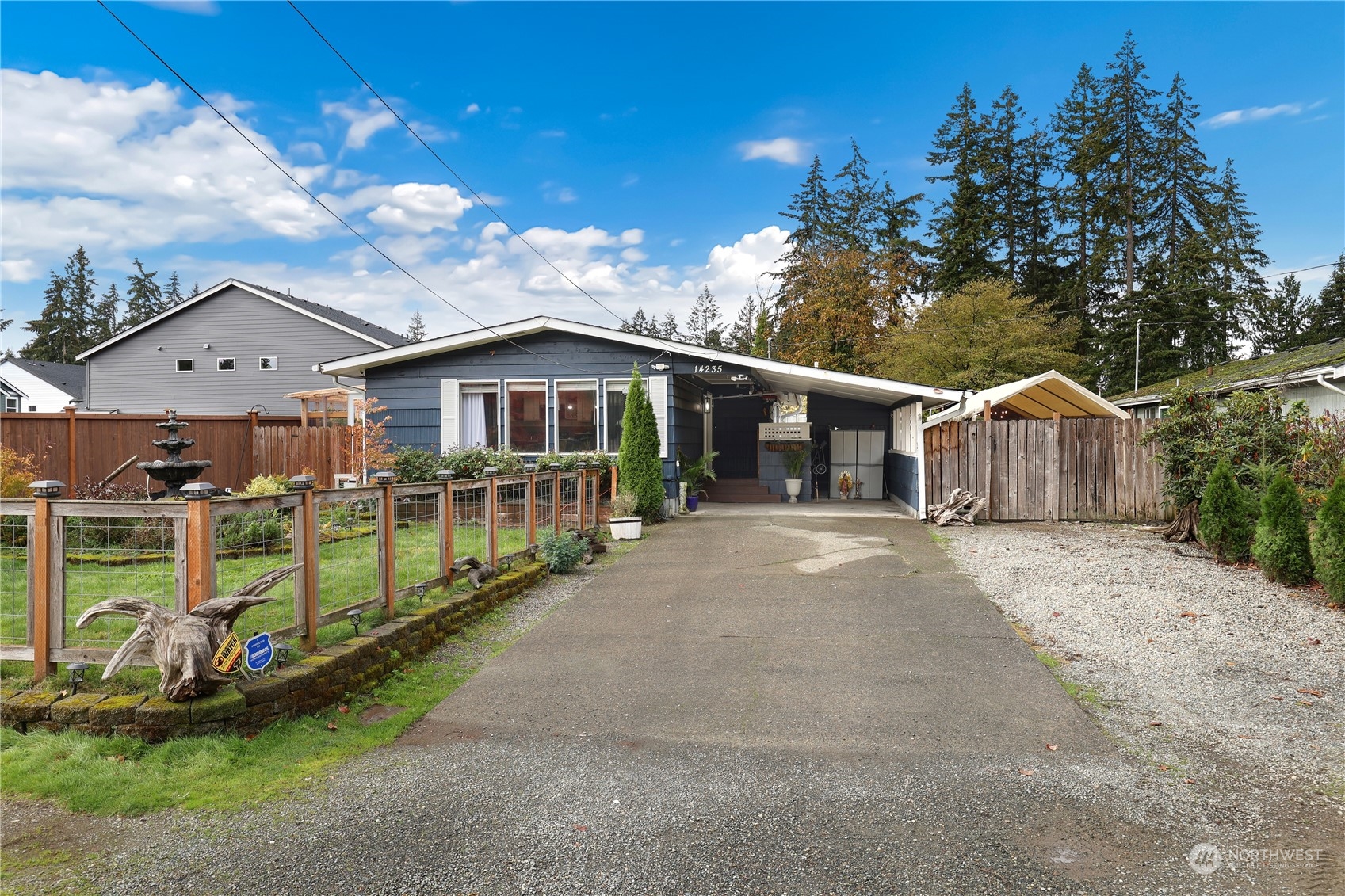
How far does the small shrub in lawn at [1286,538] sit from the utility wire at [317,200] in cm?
912

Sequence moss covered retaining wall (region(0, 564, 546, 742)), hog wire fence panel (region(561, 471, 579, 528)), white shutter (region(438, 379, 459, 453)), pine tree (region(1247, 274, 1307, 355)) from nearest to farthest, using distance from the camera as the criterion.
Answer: moss covered retaining wall (region(0, 564, 546, 742))
hog wire fence panel (region(561, 471, 579, 528))
white shutter (region(438, 379, 459, 453))
pine tree (region(1247, 274, 1307, 355))

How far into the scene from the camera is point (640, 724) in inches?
152

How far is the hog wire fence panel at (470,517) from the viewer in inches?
261

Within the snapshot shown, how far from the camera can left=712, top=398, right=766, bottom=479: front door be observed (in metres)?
19.8

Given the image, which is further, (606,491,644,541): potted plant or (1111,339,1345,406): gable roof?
(1111,339,1345,406): gable roof

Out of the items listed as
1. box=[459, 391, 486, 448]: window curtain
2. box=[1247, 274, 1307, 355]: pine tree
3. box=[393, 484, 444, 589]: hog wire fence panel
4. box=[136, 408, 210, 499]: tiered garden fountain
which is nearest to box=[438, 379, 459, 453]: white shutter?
box=[459, 391, 486, 448]: window curtain

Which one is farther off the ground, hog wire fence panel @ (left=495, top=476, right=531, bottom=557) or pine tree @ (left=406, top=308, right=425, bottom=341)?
pine tree @ (left=406, top=308, right=425, bottom=341)

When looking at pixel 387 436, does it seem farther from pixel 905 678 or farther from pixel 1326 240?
pixel 1326 240

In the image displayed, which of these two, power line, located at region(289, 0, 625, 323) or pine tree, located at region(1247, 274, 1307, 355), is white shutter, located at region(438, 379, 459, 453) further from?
pine tree, located at region(1247, 274, 1307, 355)

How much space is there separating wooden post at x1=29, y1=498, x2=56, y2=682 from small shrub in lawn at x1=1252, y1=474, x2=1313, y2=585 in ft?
32.0

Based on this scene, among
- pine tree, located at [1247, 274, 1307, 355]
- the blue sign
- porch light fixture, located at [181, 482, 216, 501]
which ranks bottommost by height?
the blue sign

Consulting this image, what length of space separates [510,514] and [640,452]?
3.70 meters

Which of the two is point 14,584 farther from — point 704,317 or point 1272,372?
point 704,317

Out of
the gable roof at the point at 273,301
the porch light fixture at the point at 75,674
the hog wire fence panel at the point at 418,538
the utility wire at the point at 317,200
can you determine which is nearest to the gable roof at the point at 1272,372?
the hog wire fence panel at the point at 418,538
